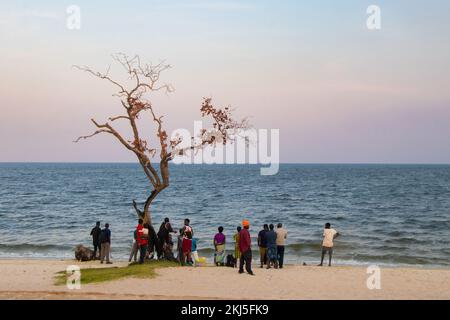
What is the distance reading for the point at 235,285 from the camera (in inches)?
703

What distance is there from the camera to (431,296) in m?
16.8

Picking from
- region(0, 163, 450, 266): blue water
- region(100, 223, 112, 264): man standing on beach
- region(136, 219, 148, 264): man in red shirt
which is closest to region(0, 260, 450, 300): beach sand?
region(136, 219, 148, 264): man in red shirt

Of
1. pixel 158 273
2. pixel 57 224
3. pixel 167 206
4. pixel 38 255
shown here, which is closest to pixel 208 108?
Result: pixel 158 273

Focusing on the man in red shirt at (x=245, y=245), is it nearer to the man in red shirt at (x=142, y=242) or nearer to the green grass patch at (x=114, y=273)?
the green grass patch at (x=114, y=273)

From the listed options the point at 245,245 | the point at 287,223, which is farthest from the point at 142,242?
the point at 287,223

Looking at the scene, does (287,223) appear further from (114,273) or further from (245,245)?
(114,273)

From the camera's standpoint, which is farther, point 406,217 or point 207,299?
point 406,217

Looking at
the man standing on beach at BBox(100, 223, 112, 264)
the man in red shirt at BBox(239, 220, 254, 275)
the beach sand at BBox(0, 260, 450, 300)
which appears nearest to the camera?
the beach sand at BBox(0, 260, 450, 300)

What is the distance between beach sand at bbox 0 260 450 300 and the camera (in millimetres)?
15844

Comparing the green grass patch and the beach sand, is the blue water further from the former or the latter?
the green grass patch
